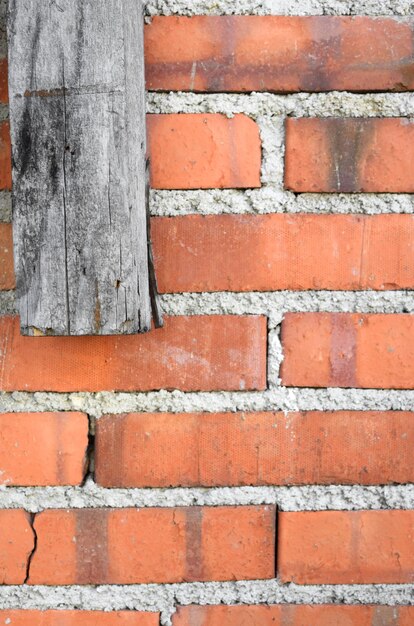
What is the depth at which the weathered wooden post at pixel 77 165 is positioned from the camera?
62cm

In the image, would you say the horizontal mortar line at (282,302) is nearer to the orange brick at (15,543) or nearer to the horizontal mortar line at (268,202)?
the horizontal mortar line at (268,202)

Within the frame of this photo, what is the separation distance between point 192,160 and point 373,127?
0.24m

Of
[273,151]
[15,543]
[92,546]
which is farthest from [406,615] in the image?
[273,151]

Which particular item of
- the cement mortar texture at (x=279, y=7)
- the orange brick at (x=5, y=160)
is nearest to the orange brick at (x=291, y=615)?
the orange brick at (x=5, y=160)

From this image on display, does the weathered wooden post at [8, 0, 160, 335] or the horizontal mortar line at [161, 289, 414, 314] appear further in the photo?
the horizontal mortar line at [161, 289, 414, 314]

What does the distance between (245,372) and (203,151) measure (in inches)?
11.5

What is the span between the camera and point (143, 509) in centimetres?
77

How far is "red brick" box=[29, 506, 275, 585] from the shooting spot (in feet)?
2.52

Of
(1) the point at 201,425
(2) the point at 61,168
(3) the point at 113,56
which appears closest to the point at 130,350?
(1) the point at 201,425

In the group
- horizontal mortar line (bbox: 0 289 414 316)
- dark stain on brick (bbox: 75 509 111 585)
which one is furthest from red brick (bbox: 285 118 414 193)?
dark stain on brick (bbox: 75 509 111 585)

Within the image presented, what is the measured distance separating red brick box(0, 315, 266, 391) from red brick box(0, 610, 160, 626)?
0.30m

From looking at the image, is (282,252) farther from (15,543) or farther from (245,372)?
(15,543)

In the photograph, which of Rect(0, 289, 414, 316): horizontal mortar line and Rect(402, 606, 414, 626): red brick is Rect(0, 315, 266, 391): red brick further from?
Rect(402, 606, 414, 626): red brick

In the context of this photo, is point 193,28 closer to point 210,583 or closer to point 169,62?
point 169,62
